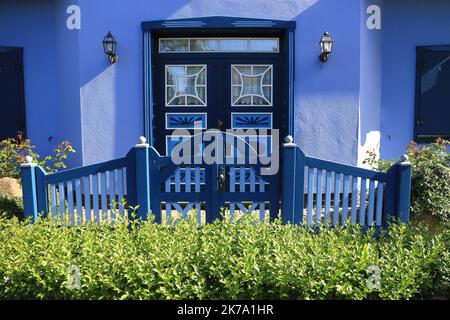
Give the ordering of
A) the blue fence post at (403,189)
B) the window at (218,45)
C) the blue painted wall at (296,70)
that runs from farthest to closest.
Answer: the window at (218,45)
the blue painted wall at (296,70)
the blue fence post at (403,189)

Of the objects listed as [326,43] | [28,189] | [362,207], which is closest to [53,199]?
[28,189]

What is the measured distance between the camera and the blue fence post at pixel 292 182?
3696 mm

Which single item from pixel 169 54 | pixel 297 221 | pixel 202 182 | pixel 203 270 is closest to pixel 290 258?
pixel 203 270

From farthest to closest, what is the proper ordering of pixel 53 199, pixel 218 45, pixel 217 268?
pixel 218 45
pixel 53 199
pixel 217 268

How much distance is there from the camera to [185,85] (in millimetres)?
5938

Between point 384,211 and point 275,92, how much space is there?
8.96 feet

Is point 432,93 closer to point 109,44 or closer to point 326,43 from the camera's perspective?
point 326,43

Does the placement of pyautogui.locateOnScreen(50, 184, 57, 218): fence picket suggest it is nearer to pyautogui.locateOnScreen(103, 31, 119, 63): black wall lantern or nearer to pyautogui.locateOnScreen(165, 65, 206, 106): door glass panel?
pyautogui.locateOnScreen(103, 31, 119, 63): black wall lantern

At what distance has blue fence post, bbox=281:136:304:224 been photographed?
370cm

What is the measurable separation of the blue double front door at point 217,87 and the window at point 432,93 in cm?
240

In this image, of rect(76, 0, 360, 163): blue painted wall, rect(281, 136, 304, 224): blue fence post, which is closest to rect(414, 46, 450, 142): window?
rect(76, 0, 360, 163): blue painted wall

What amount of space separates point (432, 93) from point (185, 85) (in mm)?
4020

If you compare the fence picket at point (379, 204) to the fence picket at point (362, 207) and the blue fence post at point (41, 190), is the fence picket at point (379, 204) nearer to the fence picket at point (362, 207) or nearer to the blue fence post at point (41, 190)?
the fence picket at point (362, 207)

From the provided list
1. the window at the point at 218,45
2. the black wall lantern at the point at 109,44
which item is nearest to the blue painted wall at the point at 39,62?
the black wall lantern at the point at 109,44
